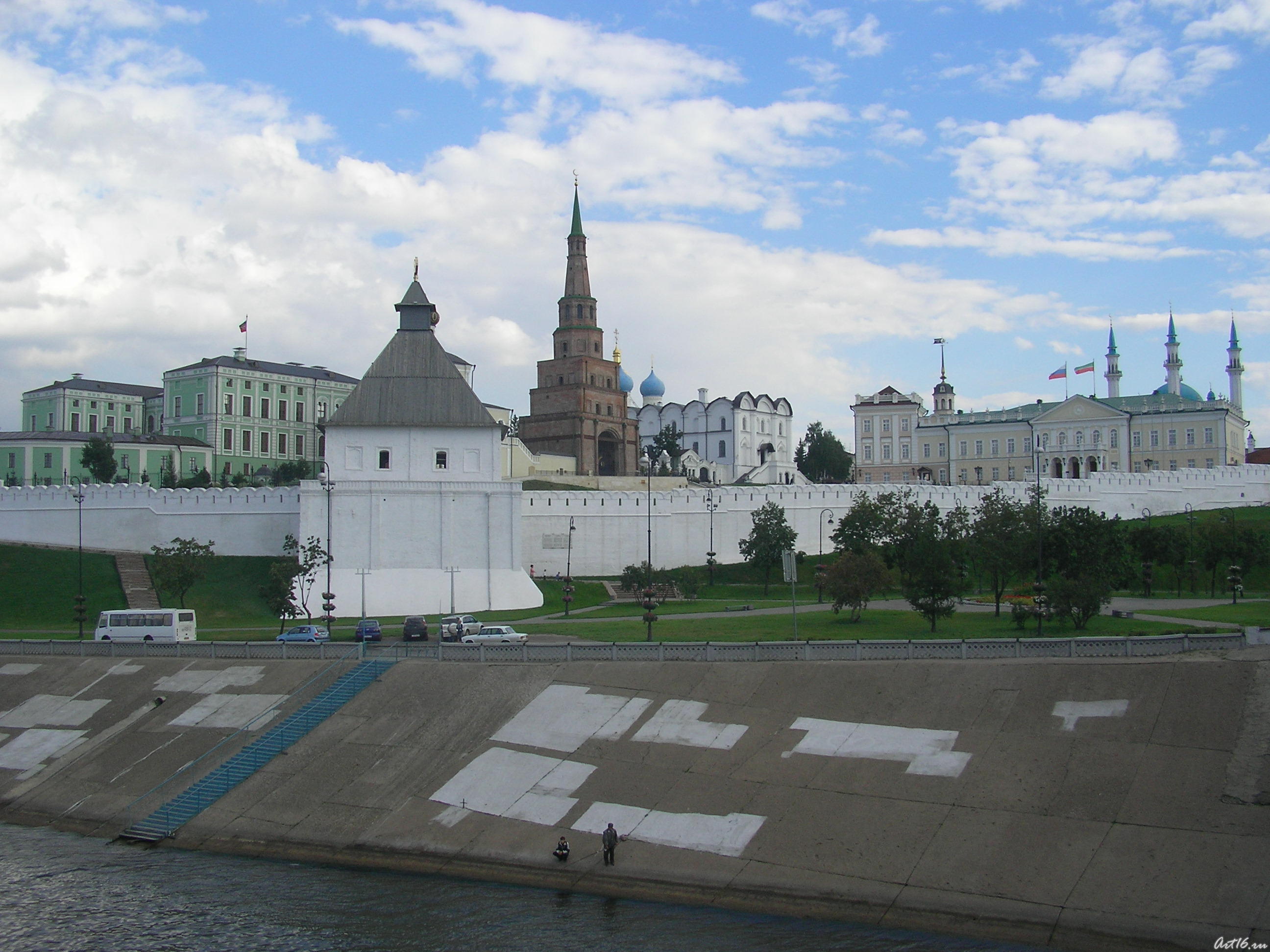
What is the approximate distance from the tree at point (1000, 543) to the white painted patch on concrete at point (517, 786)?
2021 centimetres

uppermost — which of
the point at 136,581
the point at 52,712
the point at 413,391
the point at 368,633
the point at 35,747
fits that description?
the point at 413,391

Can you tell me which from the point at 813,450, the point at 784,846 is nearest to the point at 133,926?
the point at 784,846

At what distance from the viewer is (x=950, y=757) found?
22.9 meters

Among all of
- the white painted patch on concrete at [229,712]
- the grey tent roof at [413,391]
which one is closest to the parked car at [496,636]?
the white painted patch on concrete at [229,712]

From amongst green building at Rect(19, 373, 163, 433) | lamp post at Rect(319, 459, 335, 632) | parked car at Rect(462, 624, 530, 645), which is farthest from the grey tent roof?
green building at Rect(19, 373, 163, 433)

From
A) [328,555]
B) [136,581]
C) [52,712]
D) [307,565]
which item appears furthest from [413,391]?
[52,712]

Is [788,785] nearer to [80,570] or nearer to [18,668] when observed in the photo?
[18,668]

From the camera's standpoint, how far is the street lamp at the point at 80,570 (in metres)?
40.2

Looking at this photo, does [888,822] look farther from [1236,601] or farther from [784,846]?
[1236,601]

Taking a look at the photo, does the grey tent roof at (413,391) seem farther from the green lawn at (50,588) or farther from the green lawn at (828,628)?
the green lawn at (828,628)

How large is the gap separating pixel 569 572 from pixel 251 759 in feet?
95.9

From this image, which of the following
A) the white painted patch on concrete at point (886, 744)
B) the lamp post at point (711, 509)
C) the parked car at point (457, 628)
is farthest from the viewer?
the lamp post at point (711, 509)

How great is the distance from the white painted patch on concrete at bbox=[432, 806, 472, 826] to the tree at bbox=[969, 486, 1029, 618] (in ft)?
72.8

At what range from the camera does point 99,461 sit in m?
76.7
